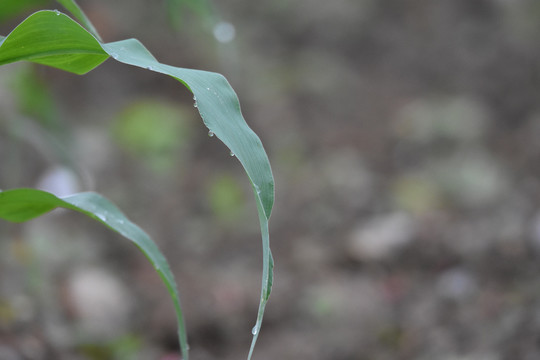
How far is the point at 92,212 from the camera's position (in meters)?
0.60

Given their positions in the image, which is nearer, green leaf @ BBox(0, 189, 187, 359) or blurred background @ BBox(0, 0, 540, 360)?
green leaf @ BBox(0, 189, 187, 359)

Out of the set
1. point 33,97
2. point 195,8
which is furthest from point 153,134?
point 195,8

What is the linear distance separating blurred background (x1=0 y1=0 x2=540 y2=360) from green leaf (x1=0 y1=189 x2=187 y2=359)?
37 cm

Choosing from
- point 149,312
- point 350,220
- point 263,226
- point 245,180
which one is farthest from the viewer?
point 245,180

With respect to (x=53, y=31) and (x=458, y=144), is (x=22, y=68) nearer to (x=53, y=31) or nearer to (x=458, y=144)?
(x=53, y=31)

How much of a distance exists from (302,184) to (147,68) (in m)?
1.49

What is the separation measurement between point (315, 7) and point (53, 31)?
2170 mm

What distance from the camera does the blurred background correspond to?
4.08ft

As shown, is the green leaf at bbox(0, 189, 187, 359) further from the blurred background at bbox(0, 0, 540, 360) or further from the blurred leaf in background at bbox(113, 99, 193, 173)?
the blurred leaf in background at bbox(113, 99, 193, 173)

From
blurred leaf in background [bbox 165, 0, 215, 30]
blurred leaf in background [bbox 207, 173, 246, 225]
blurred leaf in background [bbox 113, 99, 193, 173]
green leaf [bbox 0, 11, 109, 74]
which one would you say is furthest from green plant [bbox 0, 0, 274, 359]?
blurred leaf in background [bbox 113, 99, 193, 173]

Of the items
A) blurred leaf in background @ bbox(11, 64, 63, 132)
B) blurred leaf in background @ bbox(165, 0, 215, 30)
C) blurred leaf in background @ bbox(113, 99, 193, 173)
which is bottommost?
blurred leaf in background @ bbox(165, 0, 215, 30)

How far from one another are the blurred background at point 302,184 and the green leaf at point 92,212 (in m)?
0.37

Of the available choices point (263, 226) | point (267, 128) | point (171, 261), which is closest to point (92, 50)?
point (263, 226)

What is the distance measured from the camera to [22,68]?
1.15 metres
